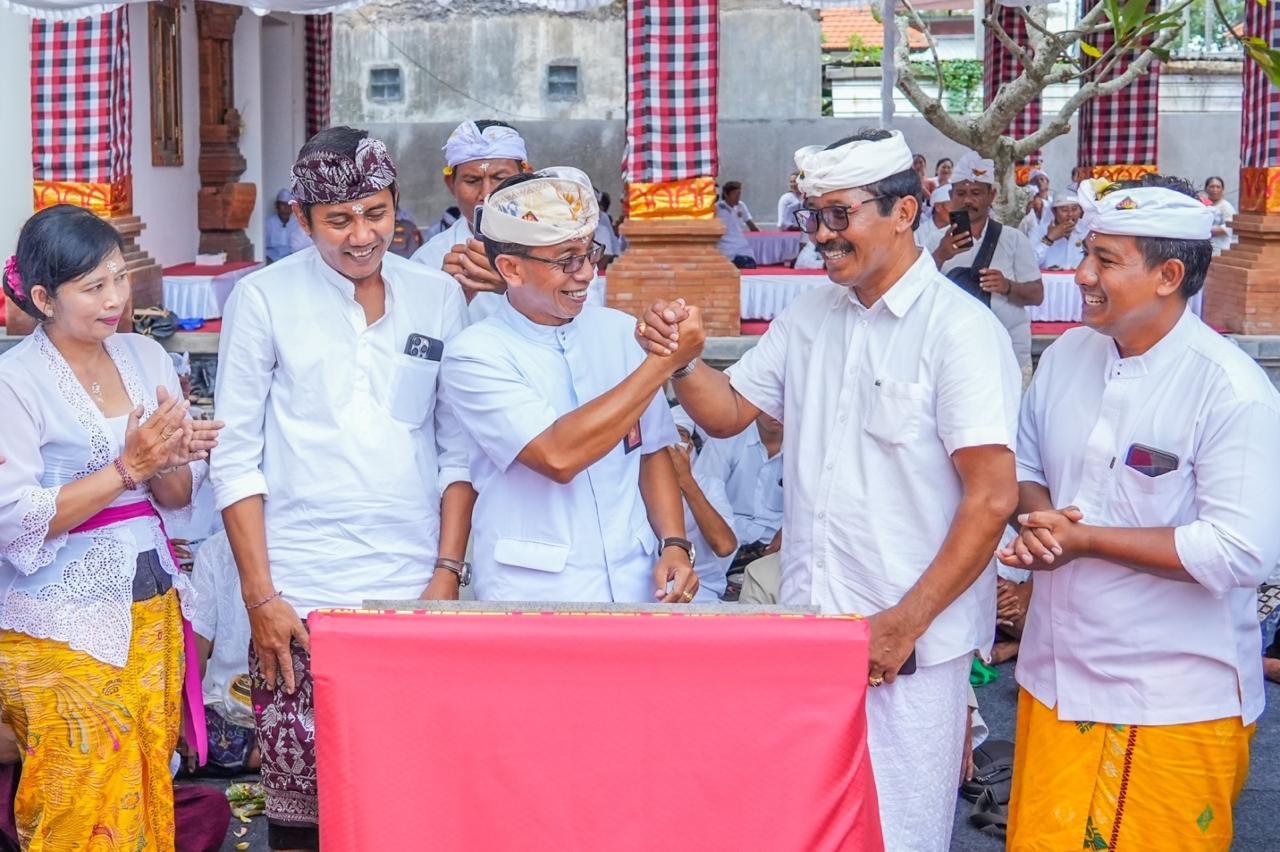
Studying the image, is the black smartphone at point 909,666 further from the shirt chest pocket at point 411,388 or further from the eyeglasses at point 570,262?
the shirt chest pocket at point 411,388

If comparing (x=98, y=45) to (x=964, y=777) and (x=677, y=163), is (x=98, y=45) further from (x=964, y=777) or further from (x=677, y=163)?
(x=964, y=777)

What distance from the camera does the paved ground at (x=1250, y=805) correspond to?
13.5 feet

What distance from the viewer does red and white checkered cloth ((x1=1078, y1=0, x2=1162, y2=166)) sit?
47.0 feet

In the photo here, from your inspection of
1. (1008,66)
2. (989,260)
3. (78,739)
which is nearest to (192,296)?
(989,260)

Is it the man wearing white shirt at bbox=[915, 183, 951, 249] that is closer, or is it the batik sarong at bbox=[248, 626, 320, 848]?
the batik sarong at bbox=[248, 626, 320, 848]

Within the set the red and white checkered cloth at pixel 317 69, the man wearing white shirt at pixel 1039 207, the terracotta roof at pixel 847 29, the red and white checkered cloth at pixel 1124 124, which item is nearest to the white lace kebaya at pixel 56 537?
the red and white checkered cloth at pixel 317 69

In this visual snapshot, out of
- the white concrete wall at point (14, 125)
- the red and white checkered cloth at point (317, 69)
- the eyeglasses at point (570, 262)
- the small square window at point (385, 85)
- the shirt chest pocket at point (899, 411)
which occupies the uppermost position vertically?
the small square window at point (385, 85)

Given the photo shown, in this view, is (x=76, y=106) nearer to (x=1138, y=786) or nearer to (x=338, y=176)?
(x=338, y=176)

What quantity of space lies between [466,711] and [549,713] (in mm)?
125

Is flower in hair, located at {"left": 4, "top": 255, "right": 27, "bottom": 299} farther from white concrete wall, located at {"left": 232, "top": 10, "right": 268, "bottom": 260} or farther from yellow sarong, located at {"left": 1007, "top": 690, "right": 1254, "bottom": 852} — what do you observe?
white concrete wall, located at {"left": 232, "top": 10, "right": 268, "bottom": 260}

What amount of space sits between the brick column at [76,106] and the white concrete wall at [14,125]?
0.41m

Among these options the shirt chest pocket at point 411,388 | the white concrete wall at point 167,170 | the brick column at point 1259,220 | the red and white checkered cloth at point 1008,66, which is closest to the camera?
the shirt chest pocket at point 411,388

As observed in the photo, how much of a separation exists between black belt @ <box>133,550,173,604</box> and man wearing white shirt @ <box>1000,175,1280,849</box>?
71.7 inches

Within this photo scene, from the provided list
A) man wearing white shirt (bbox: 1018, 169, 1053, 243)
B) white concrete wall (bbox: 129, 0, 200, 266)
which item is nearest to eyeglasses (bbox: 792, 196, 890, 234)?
white concrete wall (bbox: 129, 0, 200, 266)
